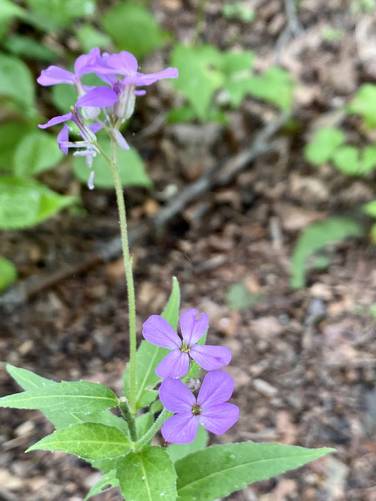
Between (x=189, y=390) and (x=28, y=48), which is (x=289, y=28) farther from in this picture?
(x=189, y=390)

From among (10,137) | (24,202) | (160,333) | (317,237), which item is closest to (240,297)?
(317,237)

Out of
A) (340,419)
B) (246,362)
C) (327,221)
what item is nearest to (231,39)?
(327,221)

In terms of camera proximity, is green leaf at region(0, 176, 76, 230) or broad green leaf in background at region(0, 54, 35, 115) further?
broad green leaf in background at region(0, 54, 35, 115)

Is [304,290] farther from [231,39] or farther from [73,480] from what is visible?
[231,39]

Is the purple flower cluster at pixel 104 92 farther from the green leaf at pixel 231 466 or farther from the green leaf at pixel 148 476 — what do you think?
the green leaf at pixel 231 466

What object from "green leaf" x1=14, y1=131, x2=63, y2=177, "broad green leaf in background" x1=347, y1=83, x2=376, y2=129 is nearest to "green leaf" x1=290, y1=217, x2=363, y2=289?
"broad green leaf in background" x1=347, y1=83, x2=376, y2=129

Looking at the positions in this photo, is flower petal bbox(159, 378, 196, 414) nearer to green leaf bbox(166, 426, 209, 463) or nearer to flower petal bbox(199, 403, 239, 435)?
flower petal bbox(199, 403, 239, 435)

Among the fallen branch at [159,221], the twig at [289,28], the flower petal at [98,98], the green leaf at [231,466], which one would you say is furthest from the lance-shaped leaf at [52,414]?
the twig at [289,28]
